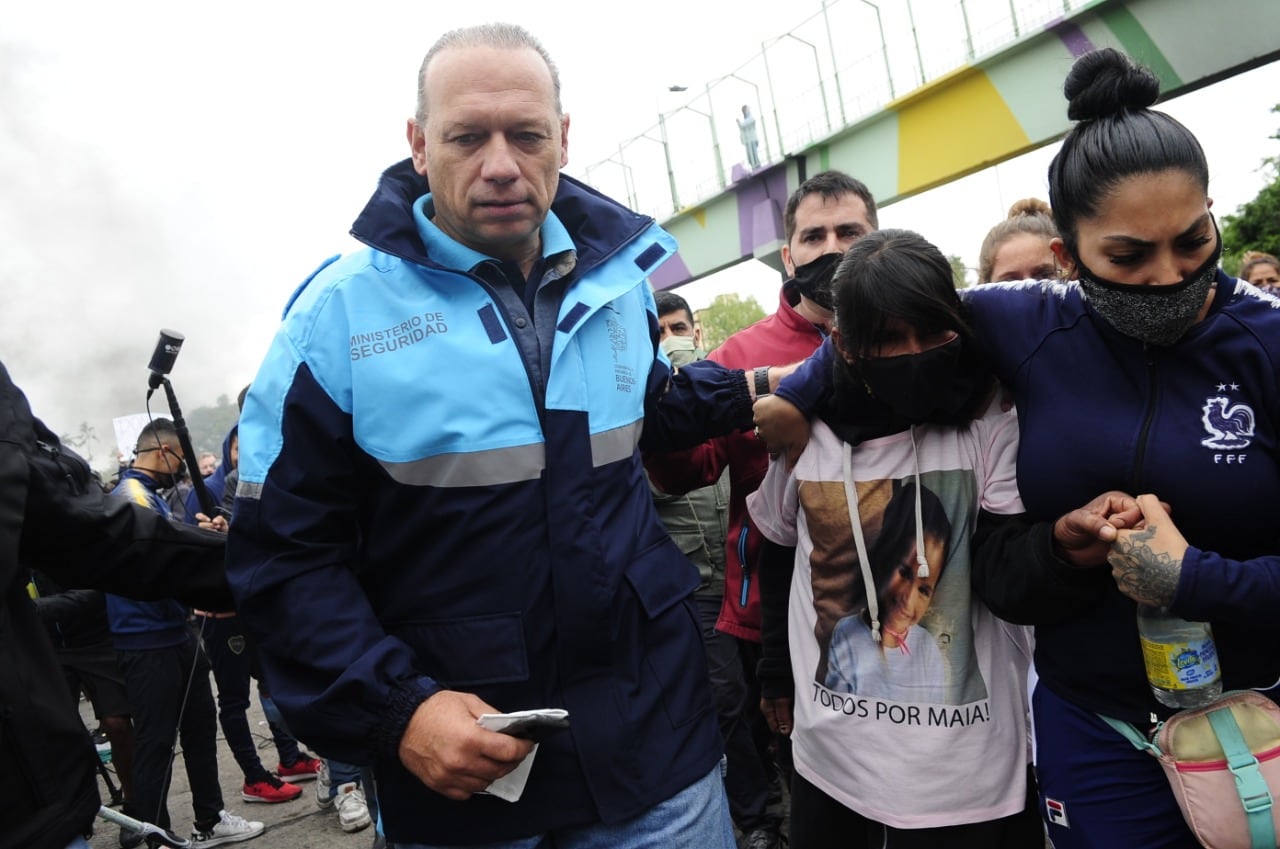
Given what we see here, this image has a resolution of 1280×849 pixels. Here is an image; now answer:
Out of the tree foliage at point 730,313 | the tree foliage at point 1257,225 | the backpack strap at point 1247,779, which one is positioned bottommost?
the backpack strap at point 1247,779

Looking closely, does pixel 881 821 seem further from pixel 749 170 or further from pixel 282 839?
pixel 749 170

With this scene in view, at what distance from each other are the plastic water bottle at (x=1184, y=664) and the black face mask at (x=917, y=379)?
1.75 feet

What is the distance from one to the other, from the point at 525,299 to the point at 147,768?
417cm

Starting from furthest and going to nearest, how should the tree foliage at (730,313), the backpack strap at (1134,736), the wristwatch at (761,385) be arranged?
the tree foliage at (730,313)
the wristwatch at (761,385)
the backpack strap at (1134,736)

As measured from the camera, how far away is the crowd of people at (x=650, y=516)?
56.6 inches

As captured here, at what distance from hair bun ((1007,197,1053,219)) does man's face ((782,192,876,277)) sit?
2.99ft

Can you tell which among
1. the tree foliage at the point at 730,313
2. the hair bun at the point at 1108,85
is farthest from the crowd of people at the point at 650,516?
the tree foliage at the point at 730,313

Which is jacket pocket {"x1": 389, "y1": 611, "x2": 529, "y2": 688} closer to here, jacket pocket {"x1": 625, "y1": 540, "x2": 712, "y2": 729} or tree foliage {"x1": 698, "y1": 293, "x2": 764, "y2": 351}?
jacket pocket {"x1": 625, "y1": 540, "x2": 712, "y2": 729}

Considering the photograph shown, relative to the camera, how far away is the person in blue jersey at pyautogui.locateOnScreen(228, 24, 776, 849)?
1.40 metres

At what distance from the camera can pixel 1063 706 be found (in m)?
1.69

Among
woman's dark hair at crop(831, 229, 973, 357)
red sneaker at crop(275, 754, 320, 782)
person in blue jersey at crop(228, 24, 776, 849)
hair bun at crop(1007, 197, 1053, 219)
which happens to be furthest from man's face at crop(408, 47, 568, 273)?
red sneaker at crop(275, 754, 320, 782)

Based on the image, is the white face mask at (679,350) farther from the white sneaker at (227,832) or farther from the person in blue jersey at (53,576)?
the white sneaker at (227,832)

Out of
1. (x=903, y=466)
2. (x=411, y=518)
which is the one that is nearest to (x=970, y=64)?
(x=903, y=466)

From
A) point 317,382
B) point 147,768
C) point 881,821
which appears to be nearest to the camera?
point 317,382
